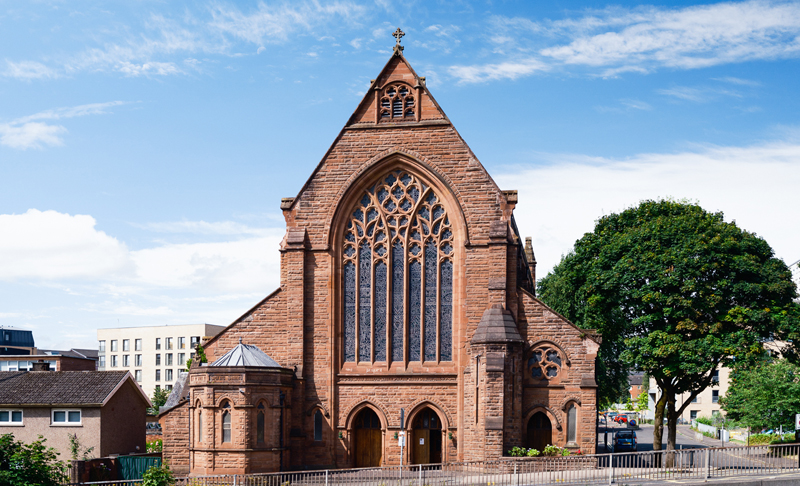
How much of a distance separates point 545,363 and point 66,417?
21345 mm

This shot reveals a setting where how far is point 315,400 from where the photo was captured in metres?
32.2

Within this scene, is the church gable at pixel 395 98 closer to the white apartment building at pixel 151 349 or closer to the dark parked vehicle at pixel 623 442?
the dark parked vehicle at pixel 623 442

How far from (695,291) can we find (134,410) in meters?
26.3

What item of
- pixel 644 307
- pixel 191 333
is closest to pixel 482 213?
pixel 644 307

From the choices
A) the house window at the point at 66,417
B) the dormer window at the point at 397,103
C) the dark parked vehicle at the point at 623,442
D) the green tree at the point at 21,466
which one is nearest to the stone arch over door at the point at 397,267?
the dormer window at the point at 397,103

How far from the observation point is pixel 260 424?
3002cm

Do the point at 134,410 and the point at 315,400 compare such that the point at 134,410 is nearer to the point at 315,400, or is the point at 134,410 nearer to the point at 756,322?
the point at 315,400

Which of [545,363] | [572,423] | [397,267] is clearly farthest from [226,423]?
[572,423]

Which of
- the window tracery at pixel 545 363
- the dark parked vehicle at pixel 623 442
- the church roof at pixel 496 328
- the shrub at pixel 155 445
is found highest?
the church roof at pixel 496 328

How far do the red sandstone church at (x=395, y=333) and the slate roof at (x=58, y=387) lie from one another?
6116mm

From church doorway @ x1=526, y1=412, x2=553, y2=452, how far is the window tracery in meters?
1.48

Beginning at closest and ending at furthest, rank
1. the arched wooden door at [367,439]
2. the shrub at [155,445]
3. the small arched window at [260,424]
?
the small arched window at [260,424]
the arched wooden door at [367,439]
the shrub at [155,445]

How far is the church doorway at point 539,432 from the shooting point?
Answer: 102 feet

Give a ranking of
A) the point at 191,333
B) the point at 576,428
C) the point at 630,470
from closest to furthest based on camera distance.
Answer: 1. the point at 630,470
2. the point at 576,428
3. the point at 191,333
